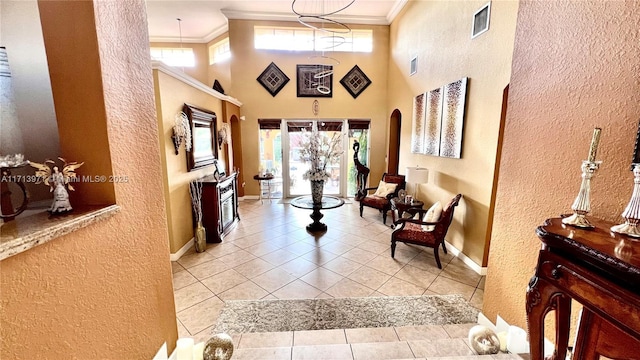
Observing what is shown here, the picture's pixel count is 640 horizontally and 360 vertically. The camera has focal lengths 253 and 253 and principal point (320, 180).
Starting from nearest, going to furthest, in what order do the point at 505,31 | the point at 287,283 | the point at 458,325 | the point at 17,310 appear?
the point at 17,310 → the point at 458,325 → the point at 505,31 → the point at 287,283

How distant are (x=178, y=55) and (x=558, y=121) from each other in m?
9.03

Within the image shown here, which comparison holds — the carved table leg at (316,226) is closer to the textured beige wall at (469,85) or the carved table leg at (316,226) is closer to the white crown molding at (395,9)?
the textured beige wall at (469,85)

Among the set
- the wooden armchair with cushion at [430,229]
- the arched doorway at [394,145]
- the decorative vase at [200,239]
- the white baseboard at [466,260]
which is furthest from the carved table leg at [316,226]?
the arched doorway at [394,145]

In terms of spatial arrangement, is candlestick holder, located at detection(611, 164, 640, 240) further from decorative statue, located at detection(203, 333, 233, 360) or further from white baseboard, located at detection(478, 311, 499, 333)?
decorative statue, located at detection(203, 333, 233, 360)

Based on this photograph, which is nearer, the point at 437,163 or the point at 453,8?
the point at 453,8

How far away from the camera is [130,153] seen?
4.39ft

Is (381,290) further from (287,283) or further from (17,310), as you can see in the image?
(17,310)

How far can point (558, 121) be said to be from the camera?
145cm

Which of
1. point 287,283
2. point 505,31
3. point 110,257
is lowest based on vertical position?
point 287,283

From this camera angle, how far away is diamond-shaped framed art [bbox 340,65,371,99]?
684 centimetres

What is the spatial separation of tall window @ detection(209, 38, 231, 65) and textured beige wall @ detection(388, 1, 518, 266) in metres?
4.93

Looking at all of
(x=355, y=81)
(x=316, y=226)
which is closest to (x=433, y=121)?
(x=316, y=226)

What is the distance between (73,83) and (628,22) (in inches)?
100

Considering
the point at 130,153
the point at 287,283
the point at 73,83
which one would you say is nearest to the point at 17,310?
the point at 130,153
